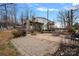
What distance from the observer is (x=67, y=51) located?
1.83m

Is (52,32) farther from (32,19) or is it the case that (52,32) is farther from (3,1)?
(3,1)

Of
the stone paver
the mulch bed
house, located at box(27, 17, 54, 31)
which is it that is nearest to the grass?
the stone paver

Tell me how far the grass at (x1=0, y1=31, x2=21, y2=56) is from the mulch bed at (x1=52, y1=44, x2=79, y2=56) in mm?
313

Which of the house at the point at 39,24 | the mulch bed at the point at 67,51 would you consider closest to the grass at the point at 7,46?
the house at the point at 39,24

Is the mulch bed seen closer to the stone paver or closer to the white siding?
the stone paver

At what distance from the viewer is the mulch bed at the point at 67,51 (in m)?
1.83

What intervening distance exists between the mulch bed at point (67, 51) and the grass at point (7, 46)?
31cm

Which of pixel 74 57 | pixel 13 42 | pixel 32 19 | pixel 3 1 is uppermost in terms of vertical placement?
pixel 3 1

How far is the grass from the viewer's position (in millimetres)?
1844

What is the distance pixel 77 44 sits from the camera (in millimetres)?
1829

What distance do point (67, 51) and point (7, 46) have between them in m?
0.46

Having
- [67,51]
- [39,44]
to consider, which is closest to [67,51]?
[67,51]

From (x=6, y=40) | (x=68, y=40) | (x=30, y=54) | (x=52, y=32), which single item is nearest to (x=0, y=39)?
(x=6, y=40)

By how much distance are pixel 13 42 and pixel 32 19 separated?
0.75 feet
